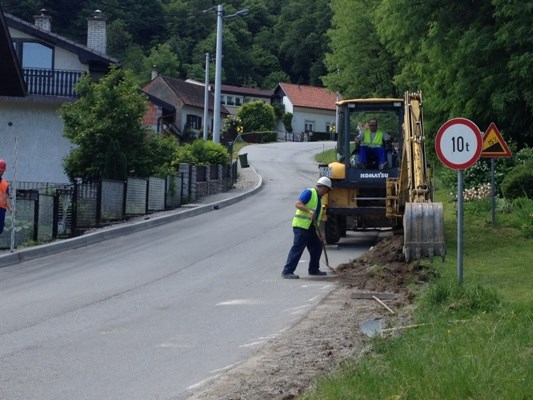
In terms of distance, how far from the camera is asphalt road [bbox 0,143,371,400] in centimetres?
909

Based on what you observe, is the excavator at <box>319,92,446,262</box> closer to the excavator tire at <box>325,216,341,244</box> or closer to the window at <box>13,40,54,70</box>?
the excavator tire at <box>325,216,341,244</box>

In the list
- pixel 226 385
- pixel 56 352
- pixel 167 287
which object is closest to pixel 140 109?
pixel 167 287

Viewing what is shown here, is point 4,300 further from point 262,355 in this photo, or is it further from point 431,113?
point 431,113

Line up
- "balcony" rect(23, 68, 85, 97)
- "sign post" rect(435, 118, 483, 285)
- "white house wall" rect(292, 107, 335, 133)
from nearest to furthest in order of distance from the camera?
1. "sign post" rect(435, 118, 483, 285)
2. "balcony" rect(23, 68, 85, 97)
3. "white house wall" rect(292, 107, 335, 133)

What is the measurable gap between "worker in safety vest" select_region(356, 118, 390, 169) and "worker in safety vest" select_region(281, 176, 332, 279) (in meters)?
4.32

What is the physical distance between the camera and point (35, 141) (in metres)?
32.8

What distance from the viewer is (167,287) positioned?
14844mm

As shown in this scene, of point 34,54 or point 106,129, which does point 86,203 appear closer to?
point 106,129

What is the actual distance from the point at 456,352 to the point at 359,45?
47.5m

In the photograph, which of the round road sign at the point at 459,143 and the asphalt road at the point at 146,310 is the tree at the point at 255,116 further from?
the round road sign at the point at 459,143

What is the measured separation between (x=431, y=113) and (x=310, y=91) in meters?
76.0

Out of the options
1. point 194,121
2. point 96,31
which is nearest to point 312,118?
point 194,121

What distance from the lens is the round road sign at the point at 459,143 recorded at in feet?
40.7

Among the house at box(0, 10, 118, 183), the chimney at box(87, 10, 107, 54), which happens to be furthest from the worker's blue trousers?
the chimney at box(87, 10, 107, 54)
